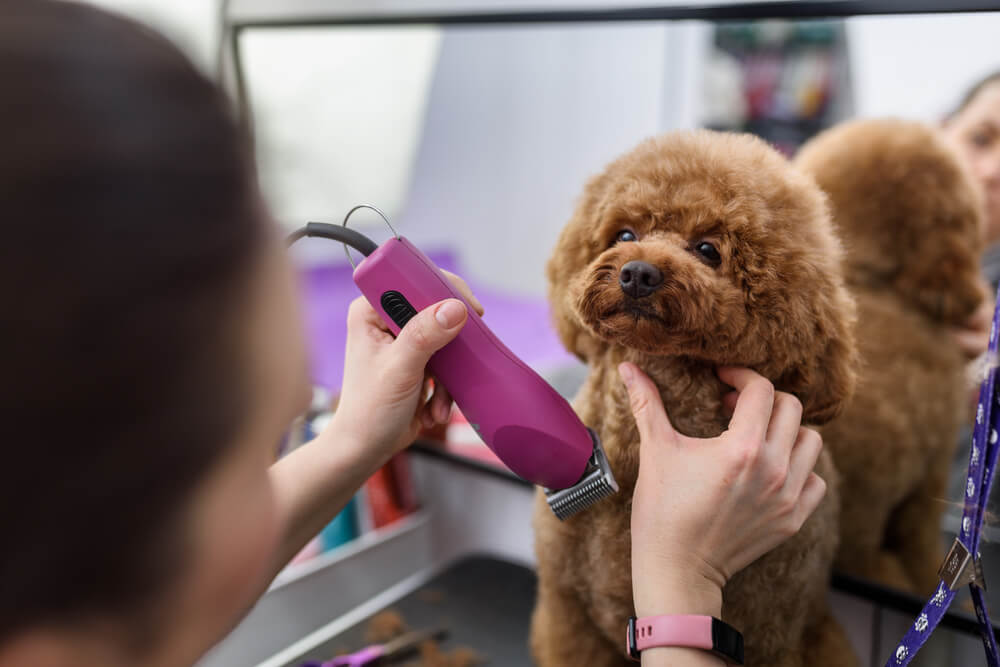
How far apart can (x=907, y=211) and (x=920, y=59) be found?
0.48 metres

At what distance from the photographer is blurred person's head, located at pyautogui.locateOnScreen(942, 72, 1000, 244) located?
28.1 inches

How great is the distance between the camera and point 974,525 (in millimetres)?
511

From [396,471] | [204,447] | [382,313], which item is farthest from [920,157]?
[396,471]

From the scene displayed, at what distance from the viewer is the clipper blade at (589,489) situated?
534 millimetres

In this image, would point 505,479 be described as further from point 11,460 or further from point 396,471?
point 11,460

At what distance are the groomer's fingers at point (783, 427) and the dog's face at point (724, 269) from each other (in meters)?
0.02

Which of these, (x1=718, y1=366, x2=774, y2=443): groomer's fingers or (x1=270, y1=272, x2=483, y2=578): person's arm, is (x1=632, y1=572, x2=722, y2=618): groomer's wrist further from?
(x1=270, y1=272, x2=483, y2=578): person's arm

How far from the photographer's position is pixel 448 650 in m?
0.86

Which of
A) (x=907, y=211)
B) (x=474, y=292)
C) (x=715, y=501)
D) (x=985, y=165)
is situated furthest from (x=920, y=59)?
(x=715, y=501)

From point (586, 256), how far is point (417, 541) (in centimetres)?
75

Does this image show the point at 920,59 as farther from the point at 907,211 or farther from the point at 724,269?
the point at 724,269

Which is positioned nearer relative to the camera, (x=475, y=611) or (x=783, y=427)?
(x=783, y=427)

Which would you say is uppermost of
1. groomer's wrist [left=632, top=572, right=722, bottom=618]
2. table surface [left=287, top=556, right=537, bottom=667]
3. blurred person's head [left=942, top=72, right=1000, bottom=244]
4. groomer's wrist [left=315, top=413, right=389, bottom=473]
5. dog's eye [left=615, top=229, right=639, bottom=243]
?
blurred person's head [left=942, top=72, right=1000, bottom=244]

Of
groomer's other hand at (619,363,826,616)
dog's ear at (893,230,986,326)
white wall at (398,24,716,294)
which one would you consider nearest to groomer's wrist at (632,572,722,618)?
groomer's other hand at (619,363,826,616)
